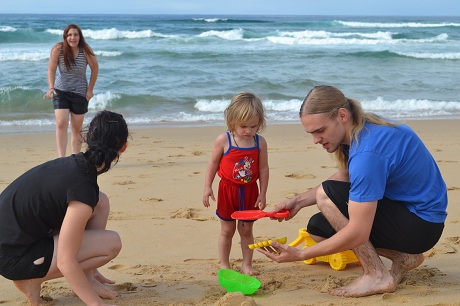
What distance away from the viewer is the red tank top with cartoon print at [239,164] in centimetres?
366

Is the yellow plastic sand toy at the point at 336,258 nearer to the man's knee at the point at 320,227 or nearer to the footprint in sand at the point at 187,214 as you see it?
the man's knee at the point at 320,227

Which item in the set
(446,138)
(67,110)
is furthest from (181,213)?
(446,138)

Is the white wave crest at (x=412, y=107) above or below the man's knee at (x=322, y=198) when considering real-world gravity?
below

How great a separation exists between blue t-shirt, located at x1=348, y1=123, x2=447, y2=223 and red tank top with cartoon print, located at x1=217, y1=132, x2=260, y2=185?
2.74 ft

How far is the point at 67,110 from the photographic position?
624 centimetres

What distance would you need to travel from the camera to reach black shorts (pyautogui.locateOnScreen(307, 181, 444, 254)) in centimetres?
311

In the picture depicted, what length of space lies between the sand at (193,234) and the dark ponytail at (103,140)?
0.78m

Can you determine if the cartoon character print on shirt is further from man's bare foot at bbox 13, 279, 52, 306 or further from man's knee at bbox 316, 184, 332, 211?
man's bare foot at bbox 13, 279, 52, 306

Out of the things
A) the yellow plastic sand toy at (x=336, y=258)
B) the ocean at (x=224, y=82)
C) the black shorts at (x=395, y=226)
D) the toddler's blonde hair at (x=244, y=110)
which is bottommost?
the ocean at (x=224, y=82)

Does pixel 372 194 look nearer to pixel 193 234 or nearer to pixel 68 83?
pixel 193 234

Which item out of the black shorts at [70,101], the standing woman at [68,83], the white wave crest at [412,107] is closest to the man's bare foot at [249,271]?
the standing woman at [68,83]

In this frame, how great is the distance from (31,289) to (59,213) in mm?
464

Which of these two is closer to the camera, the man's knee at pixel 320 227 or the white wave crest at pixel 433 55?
the man's knee at pixel 320 227

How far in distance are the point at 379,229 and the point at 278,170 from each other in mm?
2766
